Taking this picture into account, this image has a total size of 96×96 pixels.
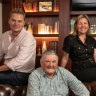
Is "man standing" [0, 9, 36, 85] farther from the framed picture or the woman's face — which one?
the framed picture

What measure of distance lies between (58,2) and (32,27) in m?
0.73

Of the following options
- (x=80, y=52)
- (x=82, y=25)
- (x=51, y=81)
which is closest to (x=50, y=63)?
(x=51, y=81)

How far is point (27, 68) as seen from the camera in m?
2.26

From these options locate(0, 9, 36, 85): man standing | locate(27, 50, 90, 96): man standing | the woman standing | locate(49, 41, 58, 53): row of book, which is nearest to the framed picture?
locate(49, 41, 58, 53): row of book

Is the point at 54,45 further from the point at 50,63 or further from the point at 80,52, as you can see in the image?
the point at 50,63

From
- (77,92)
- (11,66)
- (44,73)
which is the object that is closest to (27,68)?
(11,66)

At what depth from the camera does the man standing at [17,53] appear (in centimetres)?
217

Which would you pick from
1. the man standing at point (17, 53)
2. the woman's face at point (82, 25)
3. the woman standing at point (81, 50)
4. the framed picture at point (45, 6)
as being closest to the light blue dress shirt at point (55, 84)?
the man standing at point (17, 53)

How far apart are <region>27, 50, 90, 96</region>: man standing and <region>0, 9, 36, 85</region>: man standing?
1.01 ft

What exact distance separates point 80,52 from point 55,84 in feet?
2.24

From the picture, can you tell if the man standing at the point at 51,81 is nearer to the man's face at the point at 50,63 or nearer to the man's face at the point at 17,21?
the man's face at the point at 50,63

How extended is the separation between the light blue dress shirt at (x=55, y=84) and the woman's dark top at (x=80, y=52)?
520 millimetres

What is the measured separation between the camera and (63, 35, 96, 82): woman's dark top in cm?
245

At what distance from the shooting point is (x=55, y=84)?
6.30 feet
